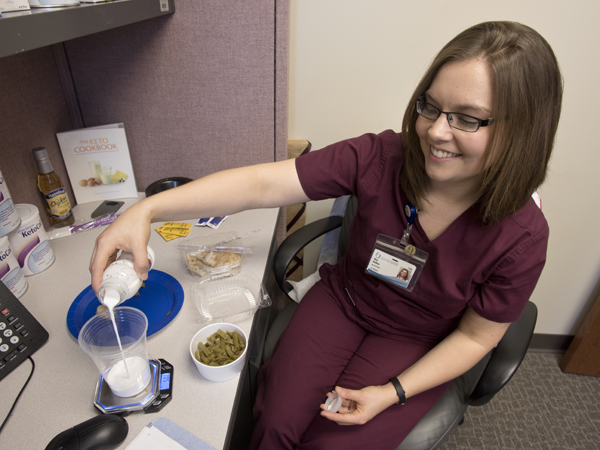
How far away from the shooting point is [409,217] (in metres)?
0.90

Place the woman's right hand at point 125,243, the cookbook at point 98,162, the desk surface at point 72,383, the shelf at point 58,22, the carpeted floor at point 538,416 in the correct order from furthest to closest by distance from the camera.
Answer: the carpeted floor at point 538,416 < the cookbook at point 98,162 < the woman's right hand at point 125,243 < the desk surface at point 72,383 < the shelf at point 58,22

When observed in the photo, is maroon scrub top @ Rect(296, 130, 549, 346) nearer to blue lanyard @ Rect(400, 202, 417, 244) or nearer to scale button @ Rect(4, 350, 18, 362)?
blue lanyard @ Rect(400, 202, 417, 244)

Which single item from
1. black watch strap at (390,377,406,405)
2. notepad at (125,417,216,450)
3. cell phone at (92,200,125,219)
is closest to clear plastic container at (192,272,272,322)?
notepad at (125,417,216,450)

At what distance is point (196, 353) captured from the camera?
2.42 feet

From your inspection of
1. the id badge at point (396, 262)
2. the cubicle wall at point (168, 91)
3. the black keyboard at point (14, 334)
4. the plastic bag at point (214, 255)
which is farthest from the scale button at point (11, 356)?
the id badge at point (396, 262)

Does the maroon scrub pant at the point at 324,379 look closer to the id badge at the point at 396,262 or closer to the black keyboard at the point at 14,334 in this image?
the id badge at the point at 396,262

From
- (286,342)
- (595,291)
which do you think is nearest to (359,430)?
(286,342)

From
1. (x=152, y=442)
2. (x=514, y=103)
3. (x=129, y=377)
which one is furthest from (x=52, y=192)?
(x=514, y=103)

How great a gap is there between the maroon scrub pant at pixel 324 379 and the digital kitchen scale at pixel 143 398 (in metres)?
0.29

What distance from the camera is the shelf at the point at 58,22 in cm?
52

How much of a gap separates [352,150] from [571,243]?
1123mm

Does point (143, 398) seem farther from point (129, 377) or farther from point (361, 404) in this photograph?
point (361, 404)

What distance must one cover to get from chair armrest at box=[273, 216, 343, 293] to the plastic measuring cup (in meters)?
0.44

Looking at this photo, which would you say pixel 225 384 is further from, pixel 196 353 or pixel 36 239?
pixel 36 239
